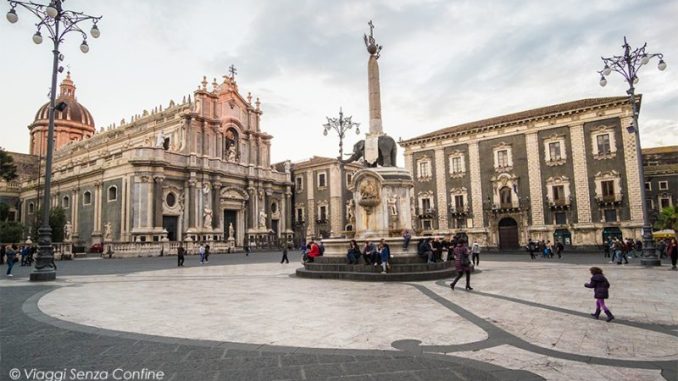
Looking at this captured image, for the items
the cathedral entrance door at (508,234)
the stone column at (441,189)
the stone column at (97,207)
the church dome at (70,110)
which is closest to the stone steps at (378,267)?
the cathedral entrance door at (508,234)

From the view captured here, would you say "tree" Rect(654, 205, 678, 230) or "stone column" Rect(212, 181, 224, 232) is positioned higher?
"stone column" Rect(212, 181, 224, 232)

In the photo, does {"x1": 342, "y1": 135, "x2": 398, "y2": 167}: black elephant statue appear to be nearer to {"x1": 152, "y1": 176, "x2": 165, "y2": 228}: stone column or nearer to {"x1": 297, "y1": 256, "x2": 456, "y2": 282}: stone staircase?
{"x1": 297, "y1": 256, "x2": 456, "y2": 282}: stone staircase

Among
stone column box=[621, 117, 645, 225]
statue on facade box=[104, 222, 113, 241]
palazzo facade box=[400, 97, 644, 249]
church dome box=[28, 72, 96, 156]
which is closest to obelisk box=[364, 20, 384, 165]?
palazzo facade box=[400, 97, 644, 249]

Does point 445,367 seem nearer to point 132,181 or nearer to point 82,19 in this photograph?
point 82,19

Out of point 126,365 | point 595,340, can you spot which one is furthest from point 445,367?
point 126,365

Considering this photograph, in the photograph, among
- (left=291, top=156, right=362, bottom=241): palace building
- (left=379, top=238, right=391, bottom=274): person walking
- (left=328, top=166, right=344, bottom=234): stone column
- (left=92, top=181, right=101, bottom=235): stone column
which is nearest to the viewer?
(left=379, top=238, right=391, bottom=274): person walking

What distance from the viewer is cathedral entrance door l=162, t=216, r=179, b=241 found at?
39.3 meters

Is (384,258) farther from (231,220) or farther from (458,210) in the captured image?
(231,220)

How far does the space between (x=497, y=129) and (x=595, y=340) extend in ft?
124

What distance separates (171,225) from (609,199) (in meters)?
38.8

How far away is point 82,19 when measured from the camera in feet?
46.7

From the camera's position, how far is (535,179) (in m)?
38.2

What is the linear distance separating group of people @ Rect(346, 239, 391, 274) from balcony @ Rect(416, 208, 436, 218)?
96.8ft

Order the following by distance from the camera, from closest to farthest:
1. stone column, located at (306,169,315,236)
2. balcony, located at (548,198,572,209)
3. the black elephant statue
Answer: the black elephant statue → balcony, located at (548,198,572,209) → stone column, located at (306,169,315,236)
